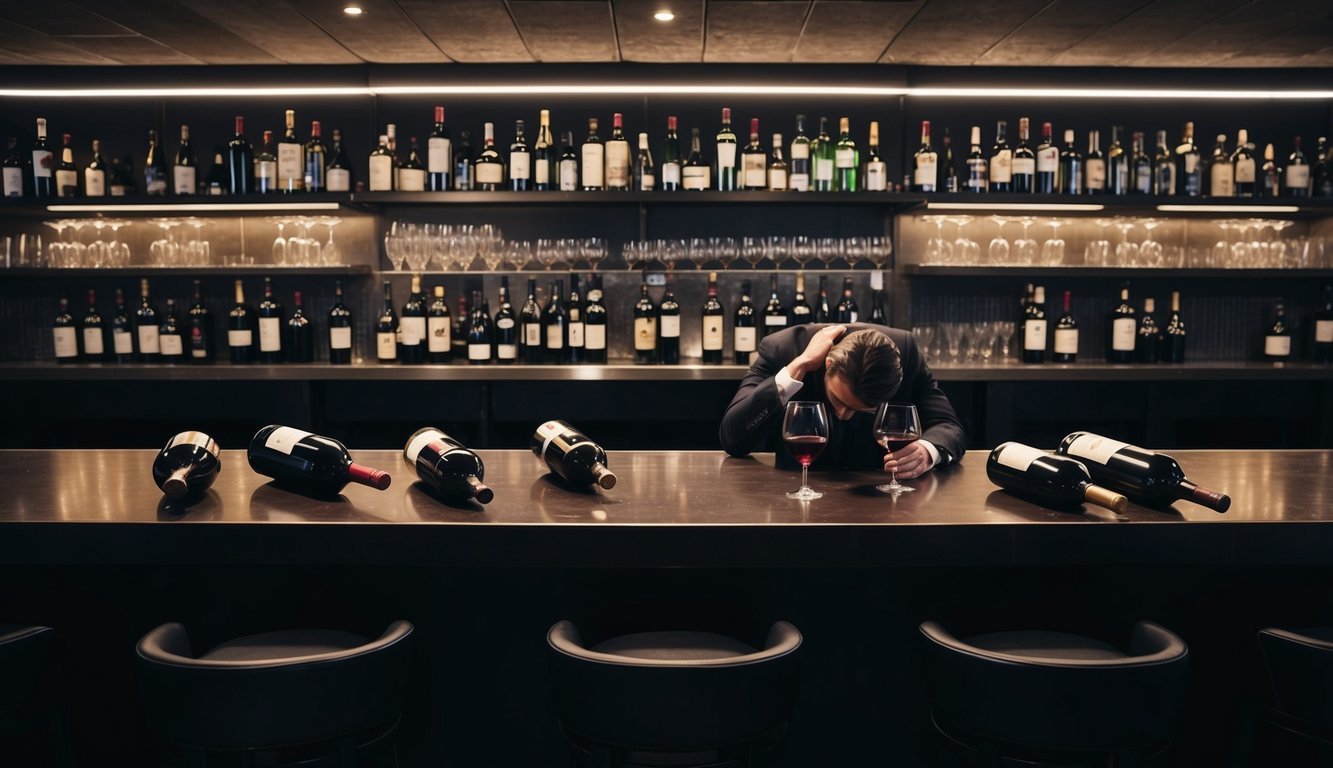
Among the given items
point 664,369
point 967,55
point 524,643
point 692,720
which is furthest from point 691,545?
point 967,55

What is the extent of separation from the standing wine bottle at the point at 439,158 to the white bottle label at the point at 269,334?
2.92ft

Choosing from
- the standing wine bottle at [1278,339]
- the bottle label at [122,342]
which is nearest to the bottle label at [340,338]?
the bottle label at [122,342]

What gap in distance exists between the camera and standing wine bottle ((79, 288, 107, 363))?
158 inches

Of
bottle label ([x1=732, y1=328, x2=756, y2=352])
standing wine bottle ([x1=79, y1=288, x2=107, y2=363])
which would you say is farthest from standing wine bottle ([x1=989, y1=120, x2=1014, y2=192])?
standing wine bottle ([x1=79, y1=288, x2=107, y2=363])

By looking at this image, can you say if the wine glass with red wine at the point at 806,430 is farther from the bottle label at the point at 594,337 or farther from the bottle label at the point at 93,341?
the bottle label at the point at 93,341

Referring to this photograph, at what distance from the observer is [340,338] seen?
391cm

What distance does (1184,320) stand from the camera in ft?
13.9

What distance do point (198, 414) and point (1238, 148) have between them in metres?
4.74

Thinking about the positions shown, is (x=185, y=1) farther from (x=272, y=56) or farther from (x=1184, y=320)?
(x=1184, y=320)

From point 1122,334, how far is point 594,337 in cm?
229

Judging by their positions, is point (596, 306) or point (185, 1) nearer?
point (185, 1)

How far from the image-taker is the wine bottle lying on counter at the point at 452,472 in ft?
5.13

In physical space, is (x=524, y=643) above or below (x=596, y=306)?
below

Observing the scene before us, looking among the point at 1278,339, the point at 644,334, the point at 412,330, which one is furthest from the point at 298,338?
the point at 1278,339
